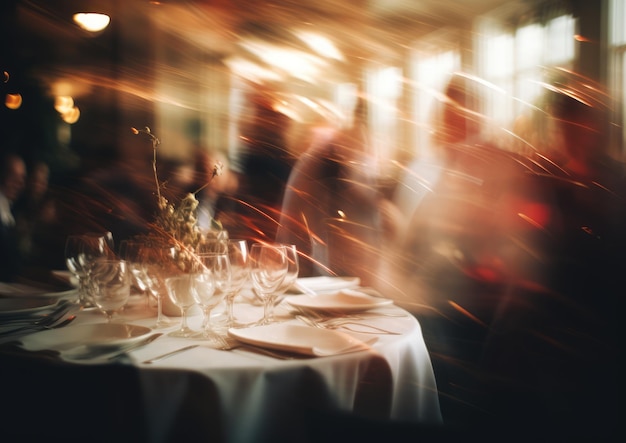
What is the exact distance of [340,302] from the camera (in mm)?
1261

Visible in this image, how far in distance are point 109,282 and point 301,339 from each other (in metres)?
0.42

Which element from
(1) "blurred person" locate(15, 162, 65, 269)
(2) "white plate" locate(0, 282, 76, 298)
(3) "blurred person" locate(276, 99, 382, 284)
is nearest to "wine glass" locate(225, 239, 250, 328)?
(2) "white plate" locate(0, 282, 76, 298)

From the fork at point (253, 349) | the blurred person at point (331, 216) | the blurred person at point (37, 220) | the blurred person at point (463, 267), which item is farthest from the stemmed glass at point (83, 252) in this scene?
the blurred person at point (37, 220)

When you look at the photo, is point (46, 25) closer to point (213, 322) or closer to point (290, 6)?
point (290, 6)

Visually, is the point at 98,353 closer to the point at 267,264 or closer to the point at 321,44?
the point at 267,264

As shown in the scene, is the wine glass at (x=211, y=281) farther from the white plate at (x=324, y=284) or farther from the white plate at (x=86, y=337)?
the white plate at (x=324, y=284)

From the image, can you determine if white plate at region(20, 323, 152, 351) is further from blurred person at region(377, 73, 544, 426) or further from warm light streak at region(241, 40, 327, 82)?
warm light streak at region(241, 40, 327, 82)

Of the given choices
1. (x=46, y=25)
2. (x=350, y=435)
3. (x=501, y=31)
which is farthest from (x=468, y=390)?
(x=46, y=25)

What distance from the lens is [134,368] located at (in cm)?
79

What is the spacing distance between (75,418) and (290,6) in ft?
23.4

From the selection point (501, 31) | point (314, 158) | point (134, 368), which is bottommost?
point (134, 368)

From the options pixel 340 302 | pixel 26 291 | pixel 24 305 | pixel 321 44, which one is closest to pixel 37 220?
pixel 26 291

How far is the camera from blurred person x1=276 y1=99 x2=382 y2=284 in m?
2.97

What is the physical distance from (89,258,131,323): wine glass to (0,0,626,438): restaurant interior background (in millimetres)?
4116
